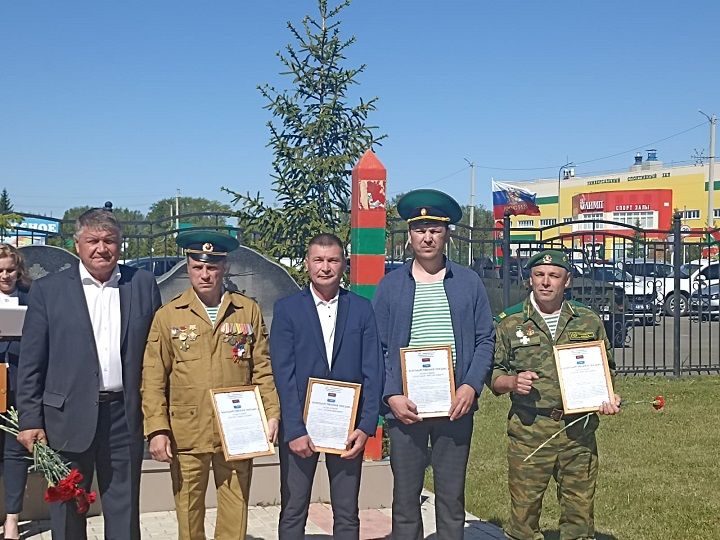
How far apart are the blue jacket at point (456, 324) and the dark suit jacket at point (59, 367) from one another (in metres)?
1.47

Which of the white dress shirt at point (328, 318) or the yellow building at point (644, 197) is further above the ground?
the yellow building at point (644, 197)

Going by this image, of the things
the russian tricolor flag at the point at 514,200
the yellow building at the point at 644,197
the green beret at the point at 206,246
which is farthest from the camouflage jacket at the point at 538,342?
the yellow building at the point at 644,197

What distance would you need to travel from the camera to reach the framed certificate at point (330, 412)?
4414mm

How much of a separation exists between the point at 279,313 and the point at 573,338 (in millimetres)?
1578

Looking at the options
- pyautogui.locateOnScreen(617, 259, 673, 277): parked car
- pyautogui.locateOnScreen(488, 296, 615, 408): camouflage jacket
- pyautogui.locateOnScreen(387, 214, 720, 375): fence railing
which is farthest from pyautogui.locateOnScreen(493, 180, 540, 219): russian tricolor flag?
pyautogui.locateOnScreen(488, 296, 615, 408): camouflage jacket

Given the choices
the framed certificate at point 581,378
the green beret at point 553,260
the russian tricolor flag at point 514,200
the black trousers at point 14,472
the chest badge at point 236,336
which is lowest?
the black trousers at point 14,472

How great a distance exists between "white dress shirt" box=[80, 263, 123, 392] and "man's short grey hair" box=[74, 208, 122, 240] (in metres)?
0.21

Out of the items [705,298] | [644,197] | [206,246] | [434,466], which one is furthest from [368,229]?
[644,197]

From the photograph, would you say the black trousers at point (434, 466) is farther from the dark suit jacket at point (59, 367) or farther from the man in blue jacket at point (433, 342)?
the dark suit jacket at point (59, 367)

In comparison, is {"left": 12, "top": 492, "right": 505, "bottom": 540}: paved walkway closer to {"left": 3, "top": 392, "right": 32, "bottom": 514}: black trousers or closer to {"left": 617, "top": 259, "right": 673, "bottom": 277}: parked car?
{"left": 3, "top": 392, "right": 32, "bottom": 514}: black trousers

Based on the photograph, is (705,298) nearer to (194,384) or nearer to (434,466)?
(434,466)

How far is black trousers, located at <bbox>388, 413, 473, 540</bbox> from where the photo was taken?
4578mm

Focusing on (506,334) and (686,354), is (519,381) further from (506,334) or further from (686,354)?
(686,354)

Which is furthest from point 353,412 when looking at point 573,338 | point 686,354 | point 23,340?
point 686,354
